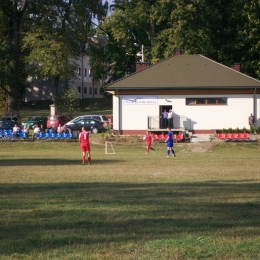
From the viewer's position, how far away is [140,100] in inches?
1980

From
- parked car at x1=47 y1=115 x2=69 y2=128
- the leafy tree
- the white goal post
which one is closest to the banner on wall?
the white goal post

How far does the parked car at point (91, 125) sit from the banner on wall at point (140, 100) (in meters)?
5.35

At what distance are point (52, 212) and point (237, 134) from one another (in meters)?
36.5

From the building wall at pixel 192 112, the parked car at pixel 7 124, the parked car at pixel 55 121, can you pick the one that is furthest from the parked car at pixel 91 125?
the parked car at pixel 7 124

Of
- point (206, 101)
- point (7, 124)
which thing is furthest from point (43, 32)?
point (206, 101)

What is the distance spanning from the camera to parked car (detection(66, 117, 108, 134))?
180 ft

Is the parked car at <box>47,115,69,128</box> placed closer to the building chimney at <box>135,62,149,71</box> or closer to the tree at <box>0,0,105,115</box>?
the tree at <box>0,0,105,115</box>

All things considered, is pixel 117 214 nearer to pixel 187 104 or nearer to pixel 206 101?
pixel 187 104

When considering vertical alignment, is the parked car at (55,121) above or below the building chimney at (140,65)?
below

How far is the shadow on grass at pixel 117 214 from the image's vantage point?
9.41 meters

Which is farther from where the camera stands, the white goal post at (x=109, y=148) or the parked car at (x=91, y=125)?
the parked car at (x=91, y=125)

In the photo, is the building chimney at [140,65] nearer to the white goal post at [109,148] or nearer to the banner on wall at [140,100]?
the banner on wall at [140,100]

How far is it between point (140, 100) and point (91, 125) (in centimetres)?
696

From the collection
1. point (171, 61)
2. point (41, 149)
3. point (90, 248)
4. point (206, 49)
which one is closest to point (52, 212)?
point (90, 248)
